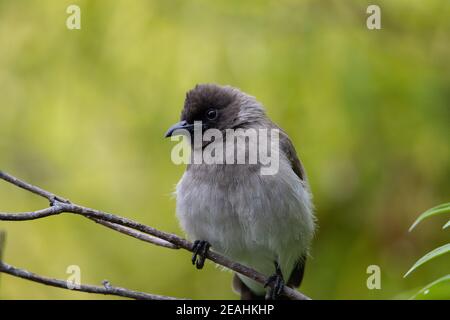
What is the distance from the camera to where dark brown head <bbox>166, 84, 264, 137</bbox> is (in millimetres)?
5336

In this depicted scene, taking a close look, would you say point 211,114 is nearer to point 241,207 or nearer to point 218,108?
point 218,108

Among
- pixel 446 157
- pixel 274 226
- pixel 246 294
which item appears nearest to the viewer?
pixel 274 226

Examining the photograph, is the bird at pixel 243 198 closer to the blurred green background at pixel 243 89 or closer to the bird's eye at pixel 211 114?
the bird's eye at pixel 211 114

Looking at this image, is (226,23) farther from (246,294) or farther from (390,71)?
(246,294)

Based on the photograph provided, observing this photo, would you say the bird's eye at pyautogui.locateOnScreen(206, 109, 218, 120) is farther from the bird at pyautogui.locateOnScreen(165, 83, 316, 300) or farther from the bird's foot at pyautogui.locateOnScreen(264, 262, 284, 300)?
the bird's foot at pyautogui.locateOnScreen(264, 262, 284, 300)

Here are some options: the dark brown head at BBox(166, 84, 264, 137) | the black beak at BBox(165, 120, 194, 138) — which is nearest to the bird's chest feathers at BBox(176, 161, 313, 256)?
the black beak at BBox(165, 120, 194, 138)

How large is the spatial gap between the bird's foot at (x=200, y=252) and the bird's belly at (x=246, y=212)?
0.24ft

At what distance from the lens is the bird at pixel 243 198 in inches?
192

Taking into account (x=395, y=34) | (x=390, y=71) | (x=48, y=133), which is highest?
(x=395, y=34)

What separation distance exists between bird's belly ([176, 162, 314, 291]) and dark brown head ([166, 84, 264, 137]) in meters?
0.46

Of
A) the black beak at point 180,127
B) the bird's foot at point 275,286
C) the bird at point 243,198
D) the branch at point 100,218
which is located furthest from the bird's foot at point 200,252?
the black beak at point 180,127

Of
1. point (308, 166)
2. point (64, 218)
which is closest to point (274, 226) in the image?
point (308, 166)

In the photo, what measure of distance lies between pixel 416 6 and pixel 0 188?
354cm

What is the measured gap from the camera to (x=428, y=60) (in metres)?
5.57
